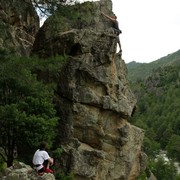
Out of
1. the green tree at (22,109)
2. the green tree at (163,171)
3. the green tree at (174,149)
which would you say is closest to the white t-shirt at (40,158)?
the green tree at (22,109)

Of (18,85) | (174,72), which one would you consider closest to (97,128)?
(18,85)

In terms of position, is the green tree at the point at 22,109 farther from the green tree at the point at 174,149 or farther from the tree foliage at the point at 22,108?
the green tree at the point at 174,149

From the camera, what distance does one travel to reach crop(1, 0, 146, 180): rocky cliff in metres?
25.4

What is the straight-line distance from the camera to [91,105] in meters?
26.4

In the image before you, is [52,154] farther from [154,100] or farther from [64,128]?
[154,100]

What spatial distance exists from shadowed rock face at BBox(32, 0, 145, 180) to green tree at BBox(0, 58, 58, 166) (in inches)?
182

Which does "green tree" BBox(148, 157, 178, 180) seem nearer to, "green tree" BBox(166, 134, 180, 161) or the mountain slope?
the mountain slope

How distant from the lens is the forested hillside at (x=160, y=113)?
11403cm

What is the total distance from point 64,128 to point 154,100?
15006 centimetres

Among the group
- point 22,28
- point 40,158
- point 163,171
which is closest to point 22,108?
point 40,158

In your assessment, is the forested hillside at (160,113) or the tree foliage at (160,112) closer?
the forested hillside at (160,113)

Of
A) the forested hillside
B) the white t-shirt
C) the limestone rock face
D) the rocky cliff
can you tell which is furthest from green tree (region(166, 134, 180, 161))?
the white t-shirt

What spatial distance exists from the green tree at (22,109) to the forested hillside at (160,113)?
83.2 meters

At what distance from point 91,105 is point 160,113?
135042 mm
